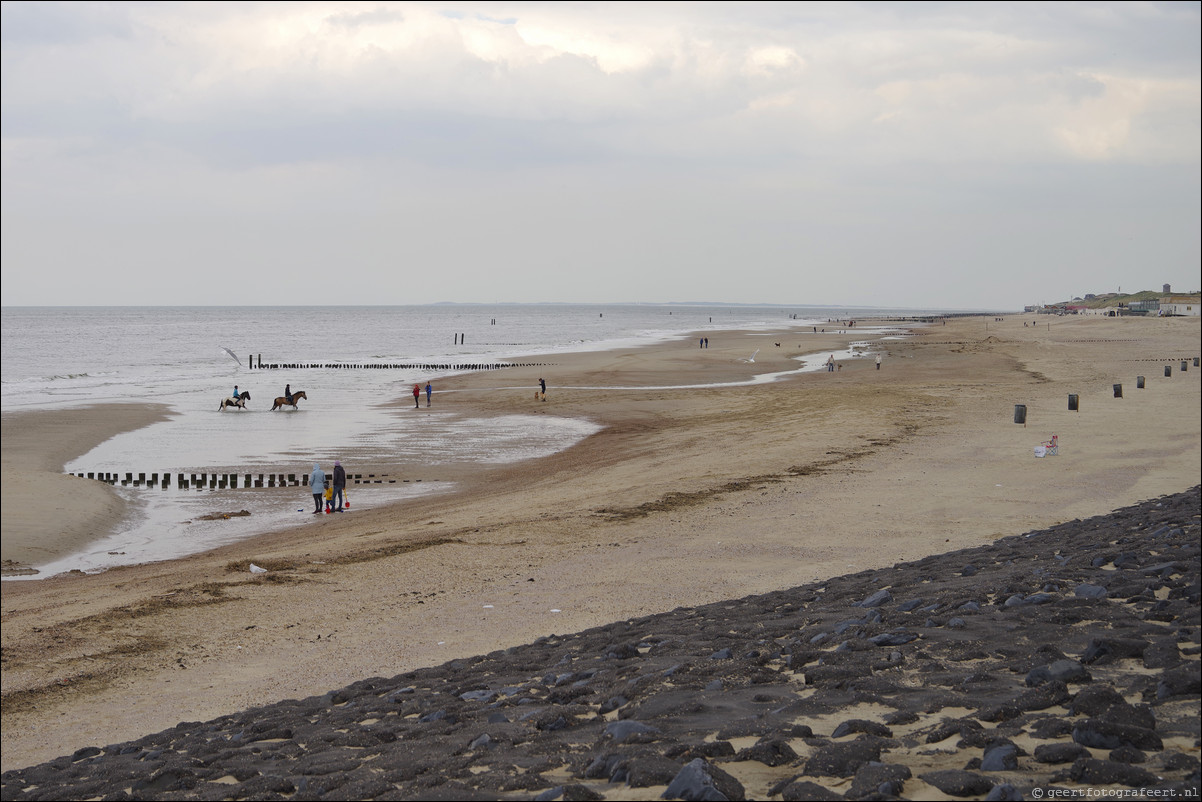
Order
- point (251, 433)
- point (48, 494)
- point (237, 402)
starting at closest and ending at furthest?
1. point (48, 494)
2. point (251, 433)
3. point (237, 402)

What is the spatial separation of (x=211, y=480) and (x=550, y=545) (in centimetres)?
1491

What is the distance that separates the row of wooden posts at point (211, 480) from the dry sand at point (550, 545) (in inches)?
72.5

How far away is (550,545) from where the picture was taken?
1694 cm

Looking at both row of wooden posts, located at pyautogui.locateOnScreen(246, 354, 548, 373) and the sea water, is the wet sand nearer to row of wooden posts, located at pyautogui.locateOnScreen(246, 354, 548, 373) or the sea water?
the sea water

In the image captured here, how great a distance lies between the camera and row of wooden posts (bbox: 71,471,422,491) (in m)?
Result: 26.8

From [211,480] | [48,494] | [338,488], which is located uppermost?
[338,488]

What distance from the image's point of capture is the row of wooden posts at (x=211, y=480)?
87.8ft

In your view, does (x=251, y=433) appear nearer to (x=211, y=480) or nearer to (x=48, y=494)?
(x=211, y=480)

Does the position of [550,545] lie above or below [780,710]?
below

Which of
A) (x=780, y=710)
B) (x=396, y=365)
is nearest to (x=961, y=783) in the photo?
(x=780, y=710)

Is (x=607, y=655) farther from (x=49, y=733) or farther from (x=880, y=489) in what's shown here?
(x=880, y=489)

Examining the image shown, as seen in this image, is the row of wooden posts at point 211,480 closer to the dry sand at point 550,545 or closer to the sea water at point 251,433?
the sea water at point 251,433

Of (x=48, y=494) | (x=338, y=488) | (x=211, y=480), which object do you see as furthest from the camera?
(x=211, y=480)

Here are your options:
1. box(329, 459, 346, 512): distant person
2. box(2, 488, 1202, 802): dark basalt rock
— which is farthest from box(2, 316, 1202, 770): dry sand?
box(2, 488, 1202, 802): dark basalt rock
